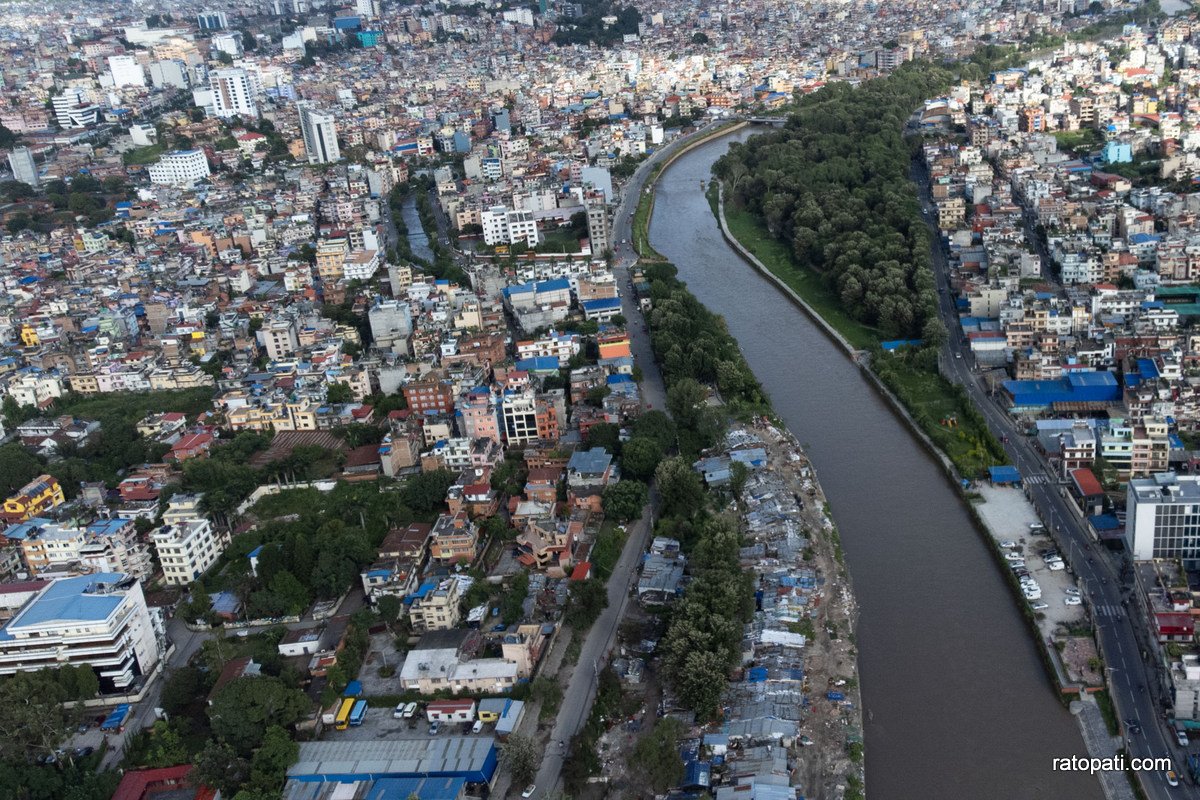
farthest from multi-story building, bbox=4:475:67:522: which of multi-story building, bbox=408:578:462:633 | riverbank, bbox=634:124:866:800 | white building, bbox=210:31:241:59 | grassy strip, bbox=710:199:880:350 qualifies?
white building, bbox=210:31:241:59

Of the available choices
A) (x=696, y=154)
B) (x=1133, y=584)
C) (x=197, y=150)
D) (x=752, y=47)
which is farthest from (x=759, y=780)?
(x=752, y=47)

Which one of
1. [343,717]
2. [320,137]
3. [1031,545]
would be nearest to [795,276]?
[1031,545]

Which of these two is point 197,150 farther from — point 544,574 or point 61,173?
point 544,574

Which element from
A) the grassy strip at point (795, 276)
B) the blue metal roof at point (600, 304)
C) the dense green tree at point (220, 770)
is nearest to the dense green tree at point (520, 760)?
the dense green tree at point (220, 770)

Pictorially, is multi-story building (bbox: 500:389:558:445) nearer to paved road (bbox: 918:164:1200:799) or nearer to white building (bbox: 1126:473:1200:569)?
paved road (bbox: 918:164:1200:799)

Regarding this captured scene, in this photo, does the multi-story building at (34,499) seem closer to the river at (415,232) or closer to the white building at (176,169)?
the river at (415,232)
